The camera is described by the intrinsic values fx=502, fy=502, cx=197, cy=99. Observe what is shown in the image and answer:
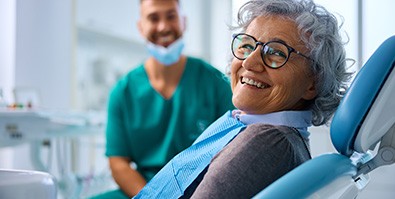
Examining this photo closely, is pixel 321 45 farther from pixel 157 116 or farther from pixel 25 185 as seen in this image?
pixel 157 116

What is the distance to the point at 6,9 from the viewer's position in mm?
3256

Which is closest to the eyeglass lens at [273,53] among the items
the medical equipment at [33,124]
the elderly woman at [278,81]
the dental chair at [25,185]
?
the elderly woman at [278,81]

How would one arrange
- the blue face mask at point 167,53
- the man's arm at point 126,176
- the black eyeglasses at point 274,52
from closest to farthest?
the black eyeglasses at point 274,52 → the man's arm at point 126,176 → the blue face mask at point 167,53

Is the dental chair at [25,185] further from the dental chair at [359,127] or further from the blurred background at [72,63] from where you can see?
the blurred background at [72,63]

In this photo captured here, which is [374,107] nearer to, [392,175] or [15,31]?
[392,175]

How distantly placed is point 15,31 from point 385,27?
2.63 metres

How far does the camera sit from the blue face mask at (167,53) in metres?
2.04

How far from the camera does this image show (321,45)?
105cm

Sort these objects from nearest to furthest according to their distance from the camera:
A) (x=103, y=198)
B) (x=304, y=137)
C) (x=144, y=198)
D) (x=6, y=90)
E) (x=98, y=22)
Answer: (x=304, y=137) → (x=144, y=198) → (x=103, y=198) → (x=6, y=90) → (x=98, y=22)

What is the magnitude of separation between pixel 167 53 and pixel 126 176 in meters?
0.52

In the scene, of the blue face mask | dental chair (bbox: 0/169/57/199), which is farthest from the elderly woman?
the blue face mask

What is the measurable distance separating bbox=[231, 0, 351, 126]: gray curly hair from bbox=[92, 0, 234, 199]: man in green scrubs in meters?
0.82

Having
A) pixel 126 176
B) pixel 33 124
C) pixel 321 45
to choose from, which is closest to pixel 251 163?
pixel 321 45

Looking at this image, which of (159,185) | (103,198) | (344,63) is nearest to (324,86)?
(344,63)
